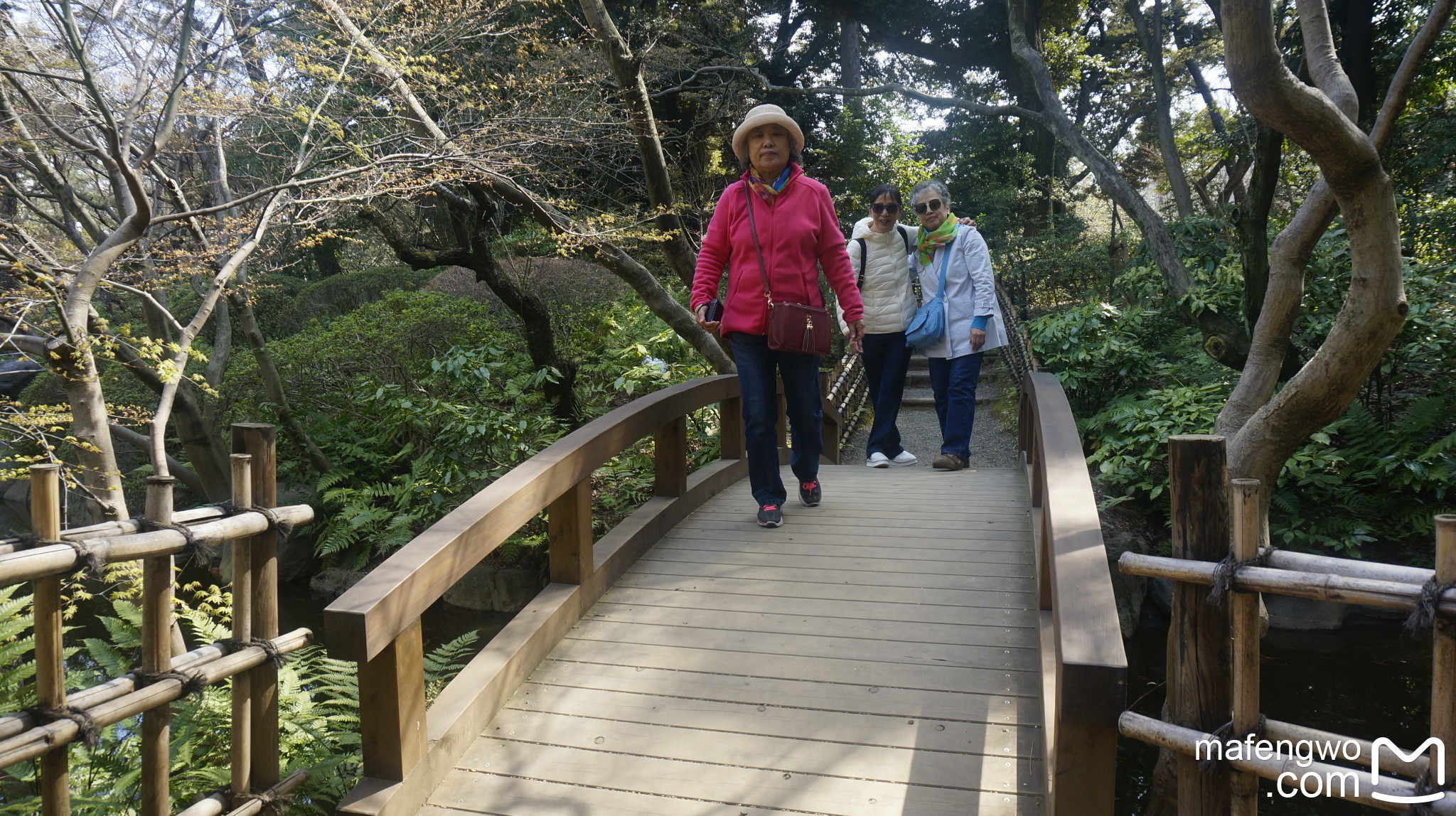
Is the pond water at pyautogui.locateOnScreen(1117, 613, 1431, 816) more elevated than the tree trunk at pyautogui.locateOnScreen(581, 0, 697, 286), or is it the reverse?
the tree trunk at pyautogui.locateOnScreen(581, 0, 697, 286)

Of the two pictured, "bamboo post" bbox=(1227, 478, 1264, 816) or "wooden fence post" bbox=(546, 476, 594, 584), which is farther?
"wooden fence post" bbox=(546, 476, 594, 584)

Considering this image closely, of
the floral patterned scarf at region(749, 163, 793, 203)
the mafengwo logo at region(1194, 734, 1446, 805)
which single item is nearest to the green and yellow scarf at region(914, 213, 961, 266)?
the floral patterned scarf at region(749, 163, 793, 203)

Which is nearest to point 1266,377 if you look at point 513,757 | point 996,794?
point 996,794

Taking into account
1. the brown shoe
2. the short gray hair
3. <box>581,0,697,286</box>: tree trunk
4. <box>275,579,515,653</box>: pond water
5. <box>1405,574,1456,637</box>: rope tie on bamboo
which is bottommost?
<box>275,579,515,653</box>: pond water

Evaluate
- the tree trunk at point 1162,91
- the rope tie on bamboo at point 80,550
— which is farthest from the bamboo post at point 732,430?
the tree trunk at point 1162,91

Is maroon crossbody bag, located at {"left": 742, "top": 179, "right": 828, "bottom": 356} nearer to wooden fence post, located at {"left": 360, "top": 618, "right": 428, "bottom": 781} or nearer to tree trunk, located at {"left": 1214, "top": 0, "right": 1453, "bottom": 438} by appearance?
wooden fence post, located at {"left": 360, "top": 618, "right": 428, "bottom": 781}

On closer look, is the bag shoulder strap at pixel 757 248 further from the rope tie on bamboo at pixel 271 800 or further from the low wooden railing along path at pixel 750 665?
the rope tie on bamboo at pixel 271 800

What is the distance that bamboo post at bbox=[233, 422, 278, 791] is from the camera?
2377 millimetres

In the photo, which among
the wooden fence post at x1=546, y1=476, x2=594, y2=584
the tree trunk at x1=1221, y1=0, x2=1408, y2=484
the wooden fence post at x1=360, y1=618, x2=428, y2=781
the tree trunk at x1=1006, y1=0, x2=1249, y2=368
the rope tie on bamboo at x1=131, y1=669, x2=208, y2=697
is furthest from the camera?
the tree trunk at x1=1006, y1=0, x2=1249, y2=368

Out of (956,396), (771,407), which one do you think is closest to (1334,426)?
(956,396)

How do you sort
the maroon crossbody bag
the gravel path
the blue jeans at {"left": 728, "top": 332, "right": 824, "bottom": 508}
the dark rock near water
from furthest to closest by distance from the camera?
the gravel path → the dark rock near water → the blue jeans at {"left": 728, "top": 332, "right": 824, "bottom": 508} → the maroon crossbody bag

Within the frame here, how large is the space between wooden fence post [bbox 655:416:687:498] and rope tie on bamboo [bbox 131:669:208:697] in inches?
99.5

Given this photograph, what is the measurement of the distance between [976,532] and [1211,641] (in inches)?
87.0

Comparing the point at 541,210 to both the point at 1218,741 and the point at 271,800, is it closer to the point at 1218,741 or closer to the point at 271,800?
the point at 271,800
